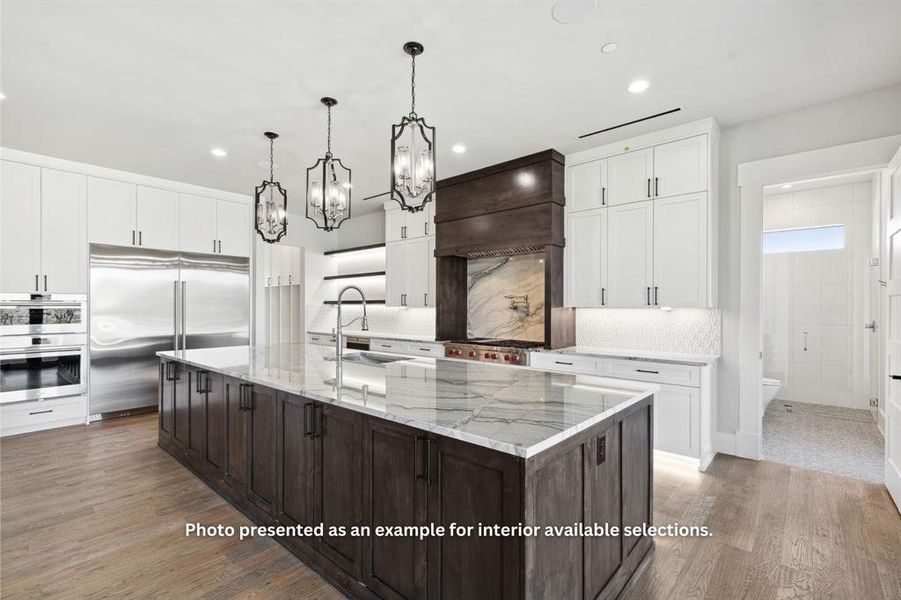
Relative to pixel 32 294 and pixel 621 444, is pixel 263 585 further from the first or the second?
pixel 32 294

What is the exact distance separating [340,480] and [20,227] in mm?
4754

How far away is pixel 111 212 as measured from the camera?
4965 mm

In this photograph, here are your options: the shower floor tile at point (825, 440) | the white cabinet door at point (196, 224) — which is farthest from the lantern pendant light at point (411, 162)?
the white cabinet door at point (196, 224)

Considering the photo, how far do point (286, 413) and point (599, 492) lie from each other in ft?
5.09

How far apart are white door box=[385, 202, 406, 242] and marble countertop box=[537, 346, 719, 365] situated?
287 centimetres

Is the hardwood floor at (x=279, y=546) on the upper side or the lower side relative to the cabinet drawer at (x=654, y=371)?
lower

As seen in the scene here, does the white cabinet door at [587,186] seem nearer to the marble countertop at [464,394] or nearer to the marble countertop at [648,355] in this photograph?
the marble countertop at [648,355]

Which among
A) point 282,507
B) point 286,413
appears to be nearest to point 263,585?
point 282,507

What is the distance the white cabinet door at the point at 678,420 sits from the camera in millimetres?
3398

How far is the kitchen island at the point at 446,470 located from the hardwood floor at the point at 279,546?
0.24 metres

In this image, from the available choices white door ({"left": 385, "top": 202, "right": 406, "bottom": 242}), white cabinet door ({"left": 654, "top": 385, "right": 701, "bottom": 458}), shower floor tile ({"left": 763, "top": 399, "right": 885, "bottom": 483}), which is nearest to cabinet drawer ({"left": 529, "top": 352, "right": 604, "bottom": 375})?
white cabinet door ({"left": 654, "top": 385, "right": 701, "bottom": 458})

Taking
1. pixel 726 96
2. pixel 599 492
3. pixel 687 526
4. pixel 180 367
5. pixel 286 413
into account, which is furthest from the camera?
pixel 180 367

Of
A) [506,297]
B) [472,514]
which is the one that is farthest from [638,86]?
[472,514]

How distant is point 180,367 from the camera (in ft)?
11.5
